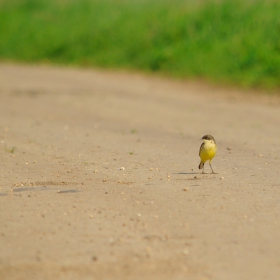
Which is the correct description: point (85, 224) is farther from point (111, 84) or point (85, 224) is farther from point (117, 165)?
point (111, 84)

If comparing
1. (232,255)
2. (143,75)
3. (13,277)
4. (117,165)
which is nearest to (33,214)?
(13,277)

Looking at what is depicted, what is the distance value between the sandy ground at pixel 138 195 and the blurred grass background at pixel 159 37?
503 cm

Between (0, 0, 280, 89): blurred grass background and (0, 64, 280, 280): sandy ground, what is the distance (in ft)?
16.5

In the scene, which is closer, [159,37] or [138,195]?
[138,195]

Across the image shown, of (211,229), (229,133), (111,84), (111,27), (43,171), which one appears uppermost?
(111,27)

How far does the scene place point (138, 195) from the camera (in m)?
7.61

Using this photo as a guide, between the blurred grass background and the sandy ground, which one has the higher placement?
the blurred grass background

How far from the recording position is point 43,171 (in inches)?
362

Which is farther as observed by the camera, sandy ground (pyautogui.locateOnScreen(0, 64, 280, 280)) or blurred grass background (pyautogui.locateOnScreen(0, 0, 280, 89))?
blurred grass background (pyautogui.locateOnScreen(0, 0, 280, 89))

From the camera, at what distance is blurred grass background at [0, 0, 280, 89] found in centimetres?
2117

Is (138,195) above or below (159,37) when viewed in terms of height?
below

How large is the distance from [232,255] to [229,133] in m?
7.45

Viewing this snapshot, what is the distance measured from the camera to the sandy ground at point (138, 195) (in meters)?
5.45

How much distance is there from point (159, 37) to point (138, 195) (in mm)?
19205
